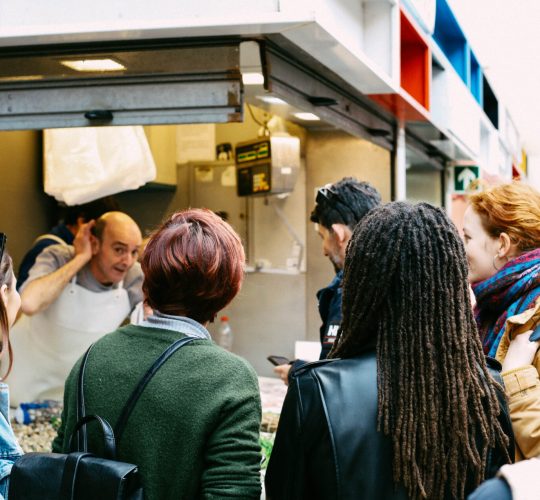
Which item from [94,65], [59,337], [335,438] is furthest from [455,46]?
[335,438]

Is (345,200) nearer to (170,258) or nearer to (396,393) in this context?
(170,258)

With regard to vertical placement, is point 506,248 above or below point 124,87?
below

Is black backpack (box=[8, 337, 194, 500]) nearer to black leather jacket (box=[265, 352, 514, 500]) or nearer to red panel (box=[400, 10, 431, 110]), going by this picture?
black leather jacket (box=[265, 352, 514, 500])

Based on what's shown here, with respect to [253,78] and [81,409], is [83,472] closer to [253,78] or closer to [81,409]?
[81,409]

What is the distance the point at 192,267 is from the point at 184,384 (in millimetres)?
258

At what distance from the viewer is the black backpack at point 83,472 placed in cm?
142

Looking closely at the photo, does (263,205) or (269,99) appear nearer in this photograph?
(269,99)

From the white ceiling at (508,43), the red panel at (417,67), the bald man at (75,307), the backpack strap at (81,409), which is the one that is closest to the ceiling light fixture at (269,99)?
the red panel at (417,67)

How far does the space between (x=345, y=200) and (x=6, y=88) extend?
1.28 meters

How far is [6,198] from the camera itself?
15.2 ft

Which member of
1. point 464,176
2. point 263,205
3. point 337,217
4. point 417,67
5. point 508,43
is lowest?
point 337,217

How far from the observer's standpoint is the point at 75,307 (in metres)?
3.84

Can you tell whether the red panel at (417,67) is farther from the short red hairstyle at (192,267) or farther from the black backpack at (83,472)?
the black backpack at (83,472)

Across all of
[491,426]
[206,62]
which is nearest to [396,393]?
[491,426]
